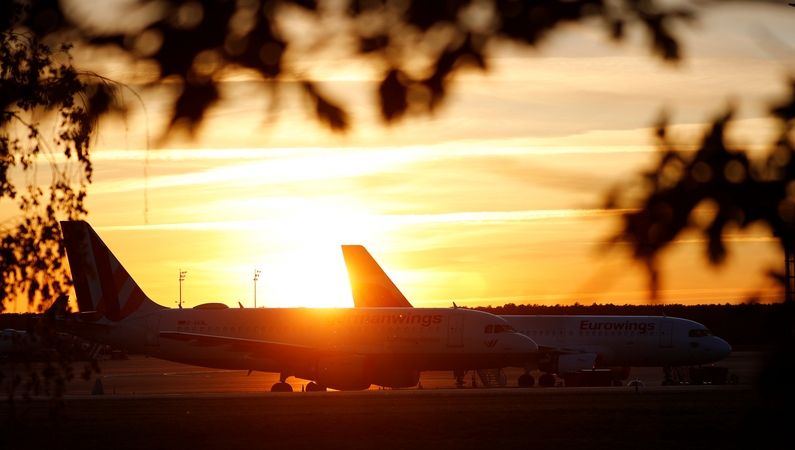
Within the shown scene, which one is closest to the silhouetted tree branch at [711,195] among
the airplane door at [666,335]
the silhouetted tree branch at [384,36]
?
the silhouetted tree branch at [384,36]

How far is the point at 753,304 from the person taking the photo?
473 cm

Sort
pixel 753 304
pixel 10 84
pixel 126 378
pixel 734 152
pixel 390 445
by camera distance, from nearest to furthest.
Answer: pixel 734 152
pixel 753 304
pixel 10 84
pixel 390 445
pixel 126 378

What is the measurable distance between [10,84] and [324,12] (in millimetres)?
6066

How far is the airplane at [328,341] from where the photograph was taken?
42312 mm

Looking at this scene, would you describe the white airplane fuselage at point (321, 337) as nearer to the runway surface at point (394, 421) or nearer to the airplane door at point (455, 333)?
the airplane door at point (455, 333)

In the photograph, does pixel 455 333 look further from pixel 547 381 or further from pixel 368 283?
pixel 368 283

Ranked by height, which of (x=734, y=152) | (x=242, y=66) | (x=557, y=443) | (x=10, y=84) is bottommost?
(x=557, y=443)

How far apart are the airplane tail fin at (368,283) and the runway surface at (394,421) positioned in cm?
1929

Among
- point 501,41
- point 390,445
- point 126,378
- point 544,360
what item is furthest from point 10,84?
point 126,378

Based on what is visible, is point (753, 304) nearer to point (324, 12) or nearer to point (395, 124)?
point (395, 124)

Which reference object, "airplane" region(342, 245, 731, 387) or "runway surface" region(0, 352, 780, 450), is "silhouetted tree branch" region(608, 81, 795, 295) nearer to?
"runway surface" region(0, 352, 780, 450)

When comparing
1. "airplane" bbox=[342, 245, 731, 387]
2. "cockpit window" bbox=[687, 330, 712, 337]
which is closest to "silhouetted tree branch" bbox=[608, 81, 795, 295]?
"airplane" bbox=[342, 245, 731, 387]

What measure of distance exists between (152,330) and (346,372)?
10.7 metres

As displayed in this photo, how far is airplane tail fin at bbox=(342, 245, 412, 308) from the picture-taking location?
177 feet
